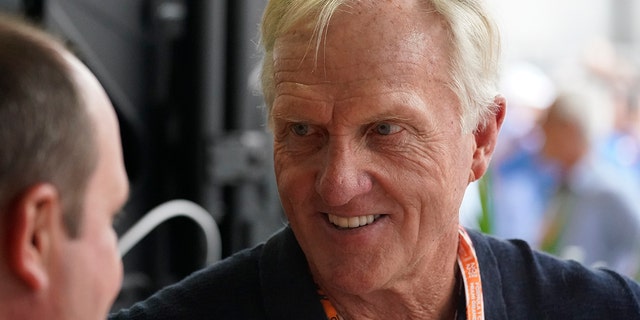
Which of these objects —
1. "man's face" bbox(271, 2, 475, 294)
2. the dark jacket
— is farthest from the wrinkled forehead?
the dark jacket

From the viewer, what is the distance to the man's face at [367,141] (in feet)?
5.23

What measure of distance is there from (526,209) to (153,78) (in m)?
2.63

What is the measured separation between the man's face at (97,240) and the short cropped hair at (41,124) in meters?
0.02

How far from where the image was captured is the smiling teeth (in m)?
1.63

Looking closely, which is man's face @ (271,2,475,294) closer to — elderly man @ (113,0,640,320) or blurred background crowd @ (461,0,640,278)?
elderly man @ (113,0,640,320)

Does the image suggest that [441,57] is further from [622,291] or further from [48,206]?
[48,206]

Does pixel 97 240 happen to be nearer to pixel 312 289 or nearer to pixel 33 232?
pixel 33 232

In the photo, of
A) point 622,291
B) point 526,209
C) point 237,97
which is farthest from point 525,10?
point 622,291

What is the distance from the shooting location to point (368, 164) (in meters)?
1.62

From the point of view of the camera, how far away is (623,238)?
13.5 feet

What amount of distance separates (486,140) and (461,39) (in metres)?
0.22

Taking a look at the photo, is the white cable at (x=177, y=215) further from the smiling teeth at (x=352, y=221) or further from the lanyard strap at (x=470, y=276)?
the smiling teeth at (x=352, y=221)

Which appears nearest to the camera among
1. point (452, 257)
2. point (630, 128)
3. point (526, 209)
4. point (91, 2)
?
point (452, 257)

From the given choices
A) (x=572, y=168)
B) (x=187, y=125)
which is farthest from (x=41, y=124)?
(x=572, y=168)
